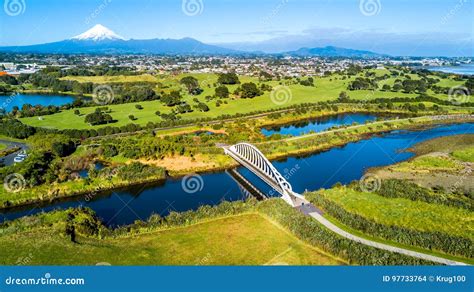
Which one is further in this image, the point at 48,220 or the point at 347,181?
the point at 347,181

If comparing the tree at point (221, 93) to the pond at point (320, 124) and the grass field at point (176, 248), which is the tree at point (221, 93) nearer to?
the pond at point (320, 124)

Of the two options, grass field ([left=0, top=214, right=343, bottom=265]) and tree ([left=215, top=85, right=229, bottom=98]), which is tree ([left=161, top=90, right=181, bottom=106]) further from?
grass field ([left=0, top=214, right=343, bottom=265])

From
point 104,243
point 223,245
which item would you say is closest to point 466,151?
point 223,245

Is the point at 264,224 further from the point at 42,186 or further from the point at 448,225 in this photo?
the point at 42,186

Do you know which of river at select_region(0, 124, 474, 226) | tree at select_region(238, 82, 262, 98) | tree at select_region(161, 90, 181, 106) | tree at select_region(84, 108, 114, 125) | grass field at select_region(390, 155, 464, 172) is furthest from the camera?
tree at select_region(238, 82, 262, 98)

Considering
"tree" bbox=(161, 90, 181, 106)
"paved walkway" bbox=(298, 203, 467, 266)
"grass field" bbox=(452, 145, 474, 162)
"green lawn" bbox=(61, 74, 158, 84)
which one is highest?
"green lawn" bbox=(61, 74, 158, 84)

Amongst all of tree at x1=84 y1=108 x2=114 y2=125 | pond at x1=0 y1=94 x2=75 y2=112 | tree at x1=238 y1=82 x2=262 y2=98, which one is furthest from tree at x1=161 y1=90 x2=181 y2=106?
pond at x1=0 y1=94 x2=75 y2=112
